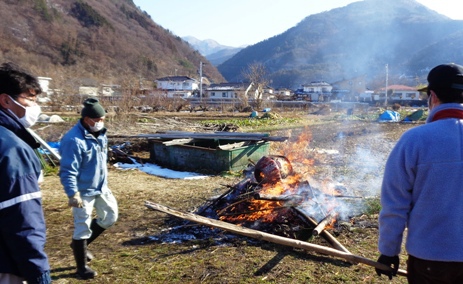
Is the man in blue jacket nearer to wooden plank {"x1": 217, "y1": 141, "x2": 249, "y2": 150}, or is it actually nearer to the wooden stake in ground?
the wooden stake in ground

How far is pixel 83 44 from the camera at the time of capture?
3049 inches

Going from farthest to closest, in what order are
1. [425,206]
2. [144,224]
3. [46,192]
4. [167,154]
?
[167,154]
[46,192]
[144,224]
[425,206]

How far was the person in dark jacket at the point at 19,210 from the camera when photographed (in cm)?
203

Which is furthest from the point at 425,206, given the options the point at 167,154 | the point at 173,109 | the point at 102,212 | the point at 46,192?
the point at 173,109

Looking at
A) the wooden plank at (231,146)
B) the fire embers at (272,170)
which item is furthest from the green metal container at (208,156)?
the fire embers at (272,170)

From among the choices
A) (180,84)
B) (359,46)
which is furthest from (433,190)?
(359,46)

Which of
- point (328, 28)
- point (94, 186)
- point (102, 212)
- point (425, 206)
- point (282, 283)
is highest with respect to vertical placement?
point (328, 28)

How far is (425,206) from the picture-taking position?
2090mm

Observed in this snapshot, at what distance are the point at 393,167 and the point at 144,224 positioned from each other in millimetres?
4181

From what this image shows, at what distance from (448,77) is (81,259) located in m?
3.78

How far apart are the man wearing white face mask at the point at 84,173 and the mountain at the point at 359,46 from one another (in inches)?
3812

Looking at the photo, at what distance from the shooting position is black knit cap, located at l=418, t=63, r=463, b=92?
2119 millimetres

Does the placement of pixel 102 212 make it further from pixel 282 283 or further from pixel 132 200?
pixel 132 200

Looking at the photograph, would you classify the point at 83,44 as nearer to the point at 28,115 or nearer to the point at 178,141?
the point at 178,141
